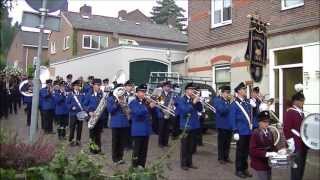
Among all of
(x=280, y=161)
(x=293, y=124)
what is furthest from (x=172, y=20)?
(x=280, y=161)

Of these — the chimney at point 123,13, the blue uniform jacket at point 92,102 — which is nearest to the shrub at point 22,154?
the blue uniform jacket at point 92,102

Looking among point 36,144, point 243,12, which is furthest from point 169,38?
point 36,144

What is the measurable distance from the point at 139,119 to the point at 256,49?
5.34 meters

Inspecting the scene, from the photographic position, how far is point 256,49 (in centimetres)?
1503

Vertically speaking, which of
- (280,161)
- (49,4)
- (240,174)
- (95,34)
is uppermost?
(95,34)

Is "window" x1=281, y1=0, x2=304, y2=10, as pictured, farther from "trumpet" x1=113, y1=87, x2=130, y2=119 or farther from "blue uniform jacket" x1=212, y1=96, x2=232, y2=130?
"trumpet" x1=113, y1=87, x2=130, y2=119

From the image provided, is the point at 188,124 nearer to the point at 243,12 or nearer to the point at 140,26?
the point at 243,12

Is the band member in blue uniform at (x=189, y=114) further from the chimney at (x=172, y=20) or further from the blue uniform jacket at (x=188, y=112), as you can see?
the chimney at (x=172, y=20)

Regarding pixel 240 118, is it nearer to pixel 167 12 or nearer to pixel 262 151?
pixel 262 151

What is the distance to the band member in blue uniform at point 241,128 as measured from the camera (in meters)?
11.1

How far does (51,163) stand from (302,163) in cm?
517

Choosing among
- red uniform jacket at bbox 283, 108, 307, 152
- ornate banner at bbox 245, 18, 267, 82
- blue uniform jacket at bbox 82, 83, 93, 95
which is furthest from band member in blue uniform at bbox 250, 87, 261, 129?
blue uniform jacket at bbox 82, 83, 93, 95

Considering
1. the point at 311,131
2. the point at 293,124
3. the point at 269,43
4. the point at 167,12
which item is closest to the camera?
the point at 311,131

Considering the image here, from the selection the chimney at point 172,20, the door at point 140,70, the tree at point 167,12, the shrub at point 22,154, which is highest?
the tree at point 167,12
